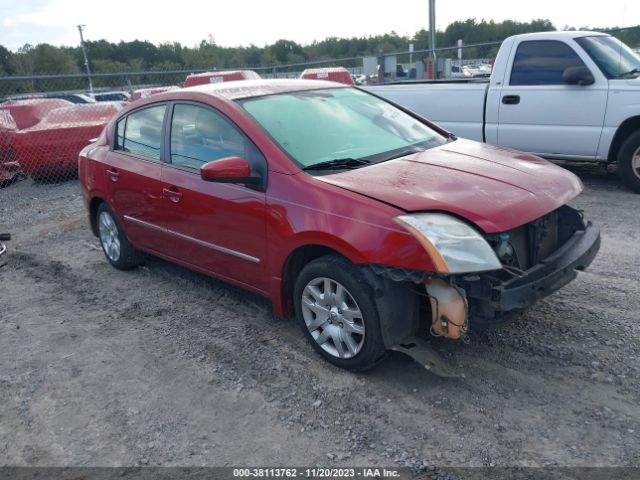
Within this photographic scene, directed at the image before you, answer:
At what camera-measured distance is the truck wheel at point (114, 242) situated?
5438 mm

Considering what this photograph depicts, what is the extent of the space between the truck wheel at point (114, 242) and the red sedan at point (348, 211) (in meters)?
0.56

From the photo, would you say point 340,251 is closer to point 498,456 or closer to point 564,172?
point 498,456

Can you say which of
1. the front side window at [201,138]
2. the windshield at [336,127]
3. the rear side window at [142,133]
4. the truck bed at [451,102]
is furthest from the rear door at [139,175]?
the truck bed at [451,102]

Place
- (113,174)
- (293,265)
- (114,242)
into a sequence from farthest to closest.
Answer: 1. (114,242)
2. (113,174)
3. (293,265)

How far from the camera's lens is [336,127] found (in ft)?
13.5

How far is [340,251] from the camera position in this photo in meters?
3.27

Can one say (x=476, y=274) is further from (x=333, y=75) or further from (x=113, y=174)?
(x=333, y=75)

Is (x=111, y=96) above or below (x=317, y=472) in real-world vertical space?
above

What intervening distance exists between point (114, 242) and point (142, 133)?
1281 mm

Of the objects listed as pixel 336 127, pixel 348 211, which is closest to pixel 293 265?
pixel 348 211

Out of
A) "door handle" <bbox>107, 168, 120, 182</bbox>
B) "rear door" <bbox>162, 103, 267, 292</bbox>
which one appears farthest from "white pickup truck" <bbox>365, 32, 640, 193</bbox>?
"door handle" <bbox>107, 168, 120, 182</bbox>

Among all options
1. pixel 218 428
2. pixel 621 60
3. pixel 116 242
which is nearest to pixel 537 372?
pixel 218 428

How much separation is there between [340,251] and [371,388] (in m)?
0.84

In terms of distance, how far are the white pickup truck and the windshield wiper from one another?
14.3 feet
